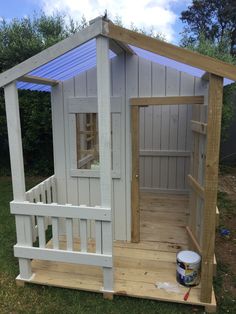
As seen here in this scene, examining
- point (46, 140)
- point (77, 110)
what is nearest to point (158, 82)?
point (77, 110)

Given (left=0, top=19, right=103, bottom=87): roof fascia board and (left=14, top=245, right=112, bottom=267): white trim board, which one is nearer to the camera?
(left=0, top=19, right=103, bottom=87): roof fascia board

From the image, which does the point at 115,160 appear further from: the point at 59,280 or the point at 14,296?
the point at 14,296

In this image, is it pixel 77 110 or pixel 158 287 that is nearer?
pixel 158 287

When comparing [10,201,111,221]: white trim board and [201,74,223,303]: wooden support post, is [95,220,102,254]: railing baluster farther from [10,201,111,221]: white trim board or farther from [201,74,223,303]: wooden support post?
[201,74,223,303]: wooden support post

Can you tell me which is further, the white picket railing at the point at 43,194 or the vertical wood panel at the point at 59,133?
the vertical wood panel at the point at 59,133

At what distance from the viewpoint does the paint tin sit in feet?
9.31

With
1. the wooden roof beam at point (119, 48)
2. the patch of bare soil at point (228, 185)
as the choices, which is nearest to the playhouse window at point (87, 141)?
the wooden roof beam at point (119, 48)

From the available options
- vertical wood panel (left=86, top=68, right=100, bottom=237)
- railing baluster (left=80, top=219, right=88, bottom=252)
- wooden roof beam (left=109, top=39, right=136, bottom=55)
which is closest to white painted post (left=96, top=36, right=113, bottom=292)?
railing baluster (left=80, top=219, right=88, bottom=252)

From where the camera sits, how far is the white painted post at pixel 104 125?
2.40 metres

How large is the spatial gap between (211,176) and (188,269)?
104 centimetres

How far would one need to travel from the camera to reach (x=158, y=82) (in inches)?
139

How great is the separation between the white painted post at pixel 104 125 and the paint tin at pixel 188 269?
0.76m

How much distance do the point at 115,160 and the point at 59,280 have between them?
5.08 feet

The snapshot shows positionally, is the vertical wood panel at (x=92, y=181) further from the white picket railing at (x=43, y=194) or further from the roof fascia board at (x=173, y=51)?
the roof fascia board at (x=173, y=51)
